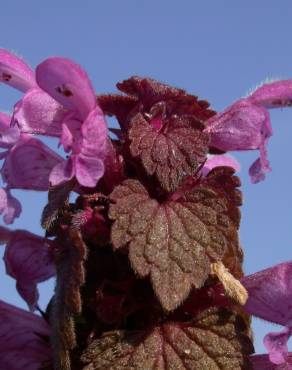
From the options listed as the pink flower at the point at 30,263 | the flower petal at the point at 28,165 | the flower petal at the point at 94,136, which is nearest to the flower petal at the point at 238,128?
the flower petal at the point at 94,136

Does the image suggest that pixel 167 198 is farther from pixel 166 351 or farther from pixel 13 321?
pixel 13 321

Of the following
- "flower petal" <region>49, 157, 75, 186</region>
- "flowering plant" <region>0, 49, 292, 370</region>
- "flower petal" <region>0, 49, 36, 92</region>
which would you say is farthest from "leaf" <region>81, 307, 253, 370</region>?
"flower petal" <region>0, 49, 36, 92</region>

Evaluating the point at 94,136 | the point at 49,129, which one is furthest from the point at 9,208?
the point at 94,136

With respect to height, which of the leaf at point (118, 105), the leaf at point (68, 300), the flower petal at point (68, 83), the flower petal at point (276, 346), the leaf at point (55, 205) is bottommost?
the flower petal at point (276, 346)

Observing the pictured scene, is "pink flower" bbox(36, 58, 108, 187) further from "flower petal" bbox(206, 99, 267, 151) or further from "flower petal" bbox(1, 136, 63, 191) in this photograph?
"flower petal" bbox(206, 99, 267, 151)

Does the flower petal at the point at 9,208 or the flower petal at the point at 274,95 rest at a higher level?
the flower petal at the point at 274,95

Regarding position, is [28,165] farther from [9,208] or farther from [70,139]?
[70,139]

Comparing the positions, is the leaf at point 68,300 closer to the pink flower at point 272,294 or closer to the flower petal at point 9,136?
the flower petal at point 9,136
